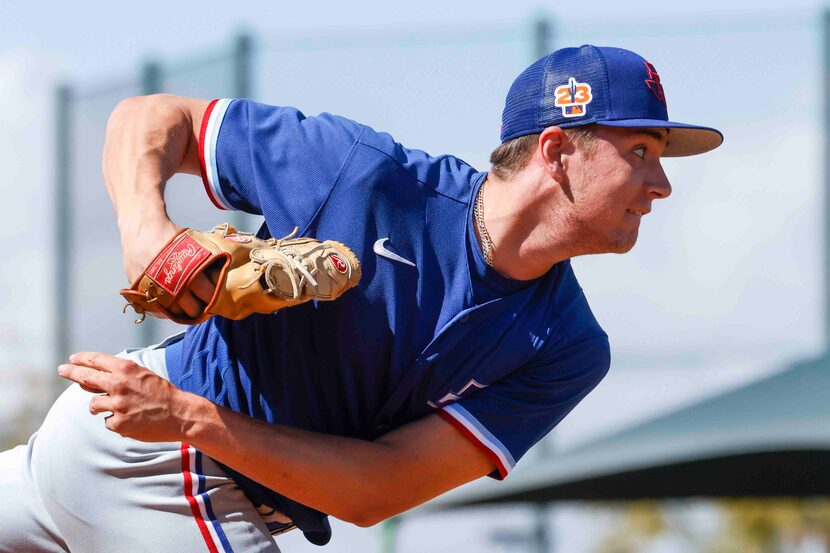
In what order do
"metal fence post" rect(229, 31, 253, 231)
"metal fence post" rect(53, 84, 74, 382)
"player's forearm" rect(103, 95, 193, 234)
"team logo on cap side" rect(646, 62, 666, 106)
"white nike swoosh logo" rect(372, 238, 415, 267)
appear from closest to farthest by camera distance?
1. "player's forearm" rect(103, 95, 193, 234)
2. "white nike swoosh logo" rect(372, 238, 415, 267)
3. "team logo on cap side" rect(646, 62, 666, 106)
4. "metal fence post" rect(229, 31, 253, 231)
5. "metal fence post" rect(53, 84, 74, 382)

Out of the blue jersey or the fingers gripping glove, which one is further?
the blue jersey

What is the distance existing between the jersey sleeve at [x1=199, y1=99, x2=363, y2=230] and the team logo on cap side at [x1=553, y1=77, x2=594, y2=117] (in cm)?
49

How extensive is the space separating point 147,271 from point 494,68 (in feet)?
16.9

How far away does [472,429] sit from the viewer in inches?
130

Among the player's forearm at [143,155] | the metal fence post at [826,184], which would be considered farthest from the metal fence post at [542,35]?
the player's forearm at [143,155]

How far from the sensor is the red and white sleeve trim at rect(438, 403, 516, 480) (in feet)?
10.8

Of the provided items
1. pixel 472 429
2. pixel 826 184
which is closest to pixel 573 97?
pixel 472 429

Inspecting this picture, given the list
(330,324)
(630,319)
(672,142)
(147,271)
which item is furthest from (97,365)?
(630,319)

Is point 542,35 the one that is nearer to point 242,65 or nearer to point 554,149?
point 242,65

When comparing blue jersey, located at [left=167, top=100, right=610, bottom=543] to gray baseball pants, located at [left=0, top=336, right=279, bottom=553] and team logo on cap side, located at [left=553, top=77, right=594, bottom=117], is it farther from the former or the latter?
team logo on cap side, located at [left=553, top=77, right=594, bottom=117]

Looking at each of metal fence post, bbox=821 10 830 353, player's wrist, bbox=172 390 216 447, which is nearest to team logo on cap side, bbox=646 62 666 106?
player's wrist, bbox=172 390 216 447

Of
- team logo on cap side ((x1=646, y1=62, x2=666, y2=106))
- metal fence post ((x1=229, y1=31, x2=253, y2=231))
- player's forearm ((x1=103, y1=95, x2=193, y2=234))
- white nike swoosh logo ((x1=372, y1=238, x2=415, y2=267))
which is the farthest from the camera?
metal fence post ((x1=229, y1=31, x2=253, y2=231))

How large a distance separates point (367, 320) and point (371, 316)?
0.04 ft

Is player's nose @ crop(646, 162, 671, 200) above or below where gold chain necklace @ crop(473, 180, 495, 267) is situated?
above
